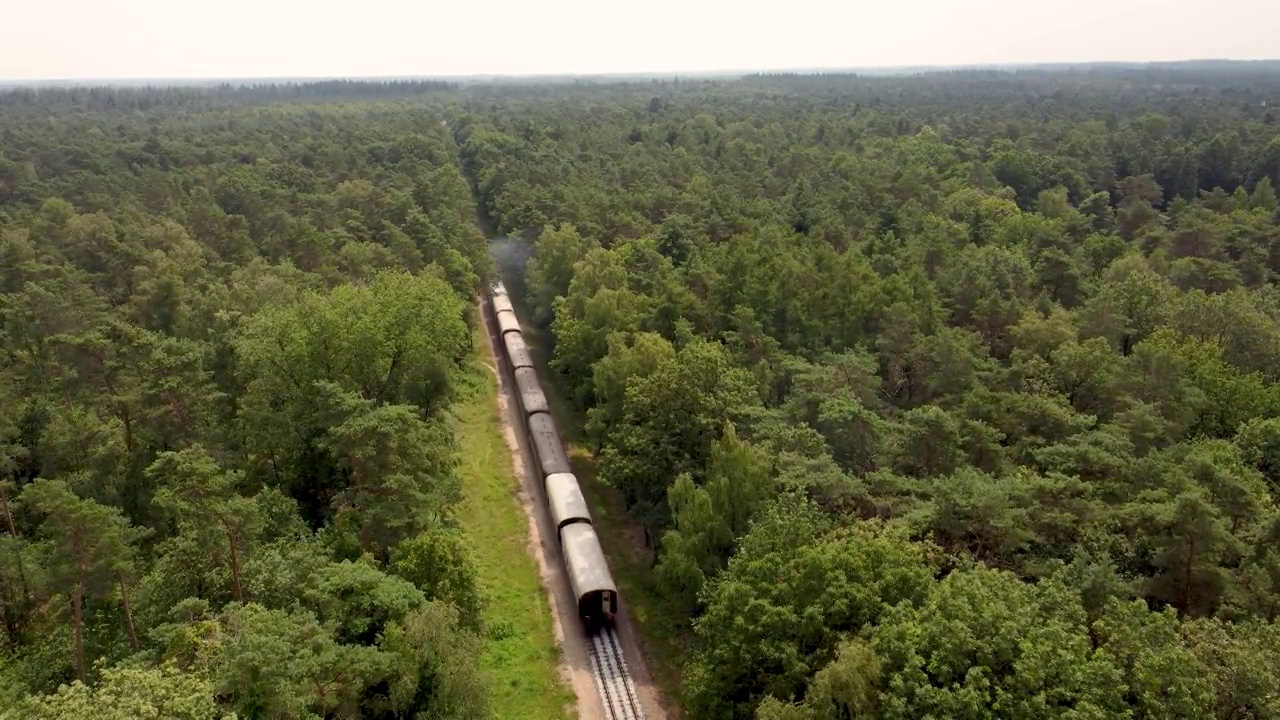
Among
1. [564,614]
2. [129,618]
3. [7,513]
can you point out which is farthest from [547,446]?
[7,513]

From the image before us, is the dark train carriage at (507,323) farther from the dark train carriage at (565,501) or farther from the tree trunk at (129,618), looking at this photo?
the tree trunk at (129,618)

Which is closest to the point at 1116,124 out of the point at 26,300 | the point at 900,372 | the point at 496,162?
the point at 496,162

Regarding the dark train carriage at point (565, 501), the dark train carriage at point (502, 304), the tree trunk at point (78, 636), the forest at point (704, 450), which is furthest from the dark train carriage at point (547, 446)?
the tree trunk at point (78, 636)

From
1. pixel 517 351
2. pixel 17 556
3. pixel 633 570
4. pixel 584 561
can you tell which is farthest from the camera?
pixel 517 351

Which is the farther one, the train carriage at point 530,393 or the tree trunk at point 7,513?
the train carriage at point 530,393

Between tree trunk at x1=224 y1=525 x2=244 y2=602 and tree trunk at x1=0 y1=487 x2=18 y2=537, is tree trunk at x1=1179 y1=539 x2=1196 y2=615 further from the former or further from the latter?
tree trunk at x1=0 y1=487 x2=18 y2=537

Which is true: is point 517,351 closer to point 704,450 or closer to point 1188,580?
point 704,450
